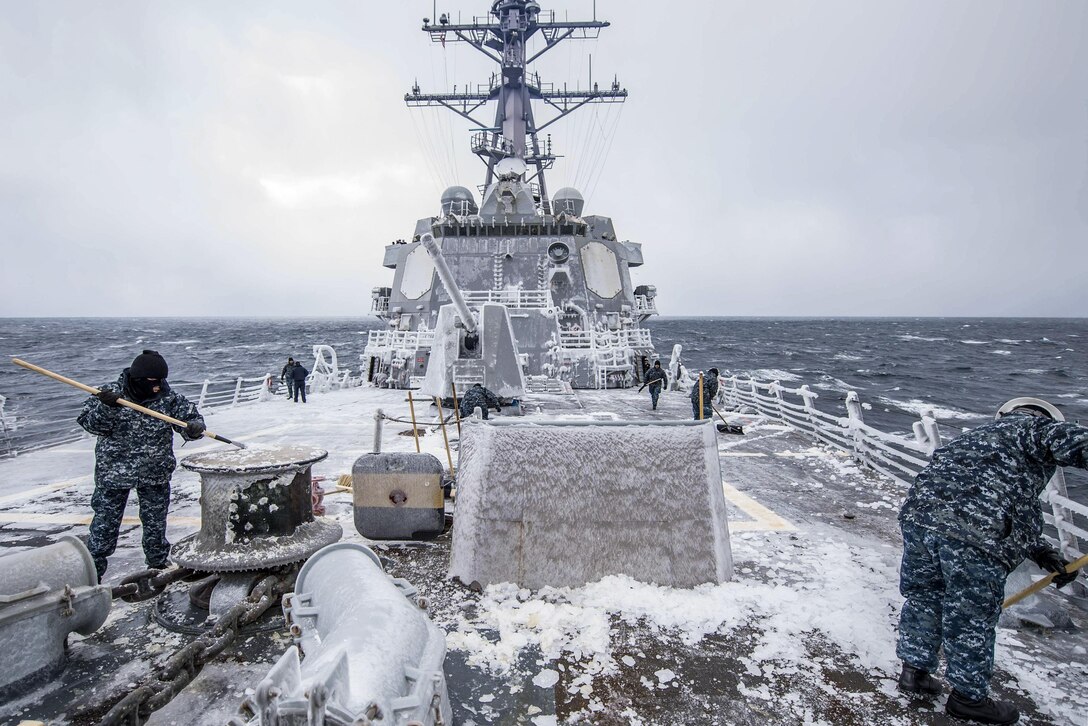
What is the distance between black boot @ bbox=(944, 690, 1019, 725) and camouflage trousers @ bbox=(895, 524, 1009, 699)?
4 centimetres

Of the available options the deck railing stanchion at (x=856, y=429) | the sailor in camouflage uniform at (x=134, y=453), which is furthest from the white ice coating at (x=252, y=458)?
the deck railing stanchion at (x=856, y=429)

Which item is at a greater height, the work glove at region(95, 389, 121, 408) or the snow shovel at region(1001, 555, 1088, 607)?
the work glove at region(95, 389, 121, 408)

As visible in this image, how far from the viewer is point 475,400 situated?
32.4 feet

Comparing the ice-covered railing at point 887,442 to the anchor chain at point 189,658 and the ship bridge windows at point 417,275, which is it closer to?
the anchor chain at point 189,658

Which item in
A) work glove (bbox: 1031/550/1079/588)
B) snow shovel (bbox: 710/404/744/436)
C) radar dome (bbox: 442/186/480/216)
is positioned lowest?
snow shovel (bbox: 710/404/744/436)

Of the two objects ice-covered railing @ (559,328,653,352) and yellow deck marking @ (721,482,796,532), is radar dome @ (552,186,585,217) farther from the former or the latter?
yellow deck marking @ (721,482,796,532)

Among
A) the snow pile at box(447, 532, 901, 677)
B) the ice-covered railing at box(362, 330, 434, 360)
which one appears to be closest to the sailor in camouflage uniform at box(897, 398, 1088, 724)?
the snow pile at box(447, 532, 901, 677)

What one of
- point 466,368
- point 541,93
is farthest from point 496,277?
point 541,93

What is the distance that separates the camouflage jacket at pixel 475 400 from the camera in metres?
9.87

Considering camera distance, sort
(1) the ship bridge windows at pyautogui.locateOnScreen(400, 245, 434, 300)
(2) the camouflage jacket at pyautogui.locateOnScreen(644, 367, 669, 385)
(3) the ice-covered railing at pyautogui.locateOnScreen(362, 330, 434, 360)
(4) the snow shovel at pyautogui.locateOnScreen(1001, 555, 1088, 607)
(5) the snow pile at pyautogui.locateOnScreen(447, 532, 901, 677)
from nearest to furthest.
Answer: (4) the snow shovel at pyautogui.locateOnScreen(1001, 555, 1088, 607) → (5) the snow pile at pyautogui.locateOnScreen(447, 532, 901, 677) → (2) the camouflage jacket at pyautogui.locateOnScreen(644, 367, 669, 385) → (3) the ice-covered railing at pyautogui.locateOnScreen(362, 330, 434, 360) → (1) the ship bridge windows at pyautogui.locateOnScreen(400, 245, 434, 300)

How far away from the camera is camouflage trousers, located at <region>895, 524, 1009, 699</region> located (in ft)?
9.69

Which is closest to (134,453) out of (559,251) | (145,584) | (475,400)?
(145,584)

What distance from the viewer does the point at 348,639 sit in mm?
2236

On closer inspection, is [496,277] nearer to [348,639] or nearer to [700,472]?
[700,472]
